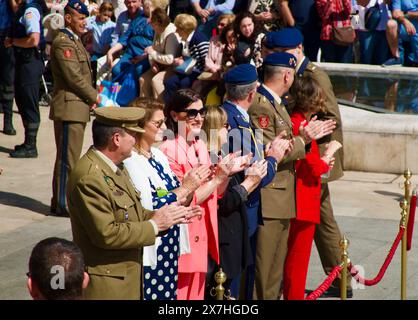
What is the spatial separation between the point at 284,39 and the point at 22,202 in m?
3.86

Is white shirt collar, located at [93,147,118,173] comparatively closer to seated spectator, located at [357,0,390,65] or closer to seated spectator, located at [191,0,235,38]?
seated spectator, located at [191,0,235,38]

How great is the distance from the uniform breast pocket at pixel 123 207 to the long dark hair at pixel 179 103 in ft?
3.83

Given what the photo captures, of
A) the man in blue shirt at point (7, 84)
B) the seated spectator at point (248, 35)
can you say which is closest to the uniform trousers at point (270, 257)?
the seated spectator at point (248, 35)

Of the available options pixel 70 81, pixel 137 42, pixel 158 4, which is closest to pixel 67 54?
pixel 70 81

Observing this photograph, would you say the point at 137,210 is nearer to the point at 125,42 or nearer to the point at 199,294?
the point at 199,294

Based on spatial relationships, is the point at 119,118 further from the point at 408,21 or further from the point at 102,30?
the point at 408,21

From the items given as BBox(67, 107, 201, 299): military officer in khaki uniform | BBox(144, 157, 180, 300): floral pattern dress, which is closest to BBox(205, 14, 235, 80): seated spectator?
BBox(144, 157, 180, 300): floral pattern dress

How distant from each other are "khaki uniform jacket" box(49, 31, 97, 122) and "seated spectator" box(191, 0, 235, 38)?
22.0ft

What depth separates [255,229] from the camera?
752 cm

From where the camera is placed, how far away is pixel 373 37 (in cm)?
1809

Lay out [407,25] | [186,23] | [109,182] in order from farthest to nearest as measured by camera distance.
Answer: [407,25] → [186,23] → [109,182]

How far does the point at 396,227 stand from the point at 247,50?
10.4 ft

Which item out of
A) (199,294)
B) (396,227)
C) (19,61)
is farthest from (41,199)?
(199,294)

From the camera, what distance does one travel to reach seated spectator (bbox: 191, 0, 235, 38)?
16.9 metres
